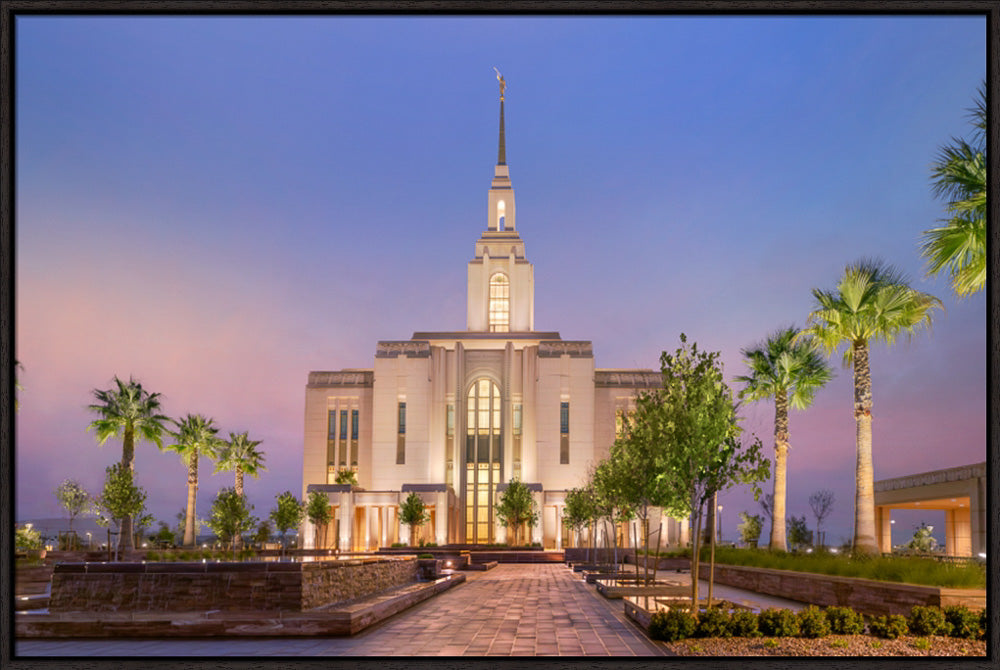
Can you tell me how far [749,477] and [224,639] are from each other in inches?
353

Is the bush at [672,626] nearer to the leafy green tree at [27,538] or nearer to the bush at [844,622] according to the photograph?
the bush at [844,622]

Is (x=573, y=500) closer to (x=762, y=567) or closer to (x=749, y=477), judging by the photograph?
(x=762, y=567)

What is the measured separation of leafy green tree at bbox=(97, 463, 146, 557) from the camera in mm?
39875

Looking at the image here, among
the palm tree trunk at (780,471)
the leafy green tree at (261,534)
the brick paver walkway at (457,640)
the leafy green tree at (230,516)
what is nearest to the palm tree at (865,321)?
the palm tree trunk at (780,471)

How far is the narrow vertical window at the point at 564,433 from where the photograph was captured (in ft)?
252

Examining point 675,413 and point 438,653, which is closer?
point 438,653

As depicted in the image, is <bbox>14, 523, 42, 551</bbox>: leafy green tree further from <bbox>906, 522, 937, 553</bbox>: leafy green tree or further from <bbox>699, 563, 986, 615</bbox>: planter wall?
<bbox>906, 522, 937, 553</bbox>: leafy green tree

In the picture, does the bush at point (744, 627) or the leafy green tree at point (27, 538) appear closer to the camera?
the bush at point (744, 627)

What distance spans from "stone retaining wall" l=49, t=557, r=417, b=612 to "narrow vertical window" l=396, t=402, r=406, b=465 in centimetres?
6395

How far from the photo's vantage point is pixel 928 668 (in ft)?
28.0

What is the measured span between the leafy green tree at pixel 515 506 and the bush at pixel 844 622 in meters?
54.4

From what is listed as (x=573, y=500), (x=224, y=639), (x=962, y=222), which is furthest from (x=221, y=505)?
(x=962, y=222)

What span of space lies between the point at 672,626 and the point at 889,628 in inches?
117

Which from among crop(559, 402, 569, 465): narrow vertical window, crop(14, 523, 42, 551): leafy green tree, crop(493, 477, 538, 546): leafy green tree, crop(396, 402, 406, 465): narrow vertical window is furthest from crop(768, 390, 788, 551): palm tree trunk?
crop(396, 402, 406, 465): narrow vertical window
